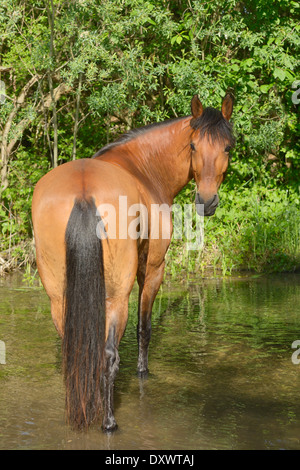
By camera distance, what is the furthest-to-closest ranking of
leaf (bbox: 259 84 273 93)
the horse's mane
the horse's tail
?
leaf (bbox: 259 84 273 93)
the horse's mane
the horse's tail

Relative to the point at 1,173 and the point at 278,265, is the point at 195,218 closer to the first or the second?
the point at 278,265

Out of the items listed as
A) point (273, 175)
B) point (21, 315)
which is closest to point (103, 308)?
point (21, 315)

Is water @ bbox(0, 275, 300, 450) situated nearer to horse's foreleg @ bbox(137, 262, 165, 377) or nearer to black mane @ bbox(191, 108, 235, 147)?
horse's foreleg @ bbox(137, 262, 165, 377)

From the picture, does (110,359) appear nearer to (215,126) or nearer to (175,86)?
(215,126)

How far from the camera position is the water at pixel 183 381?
3.33 metres

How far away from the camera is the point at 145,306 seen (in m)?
4.56

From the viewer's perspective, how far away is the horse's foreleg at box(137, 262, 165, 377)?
14.7 feet

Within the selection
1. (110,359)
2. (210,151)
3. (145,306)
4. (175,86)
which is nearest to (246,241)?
(175,86)

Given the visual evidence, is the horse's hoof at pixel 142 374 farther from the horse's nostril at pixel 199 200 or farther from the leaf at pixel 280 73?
the leaf at pixel 280 73

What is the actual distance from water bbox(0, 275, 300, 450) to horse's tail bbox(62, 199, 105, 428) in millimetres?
316

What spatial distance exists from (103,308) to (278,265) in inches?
254

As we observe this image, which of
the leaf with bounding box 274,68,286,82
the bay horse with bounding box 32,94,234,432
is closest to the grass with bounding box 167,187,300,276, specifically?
the leaf with bounding box 274,68,286,82

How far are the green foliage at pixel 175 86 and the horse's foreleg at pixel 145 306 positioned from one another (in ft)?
14.7
